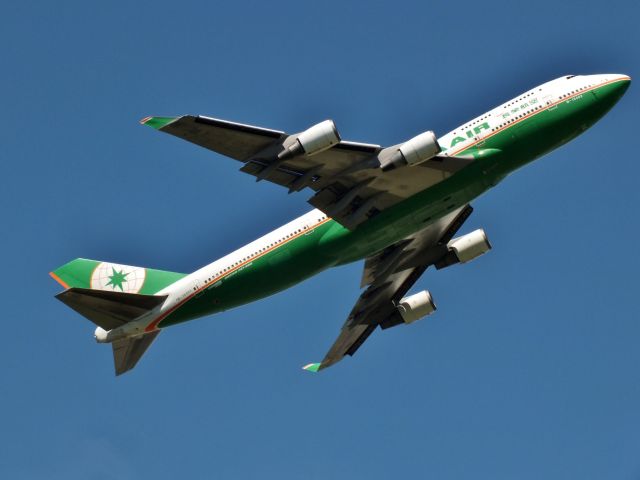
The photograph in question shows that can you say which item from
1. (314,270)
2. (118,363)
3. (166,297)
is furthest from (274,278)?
(118,363)

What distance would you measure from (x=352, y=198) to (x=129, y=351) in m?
14.9

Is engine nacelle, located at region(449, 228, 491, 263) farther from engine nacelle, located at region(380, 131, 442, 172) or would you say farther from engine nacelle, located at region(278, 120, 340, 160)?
engine nacelle, located at region(278, 120, 340, 160)

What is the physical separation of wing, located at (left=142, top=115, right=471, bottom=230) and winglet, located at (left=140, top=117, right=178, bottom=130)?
35.7 inches

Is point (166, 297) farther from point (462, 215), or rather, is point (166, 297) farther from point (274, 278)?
point (462, 215)

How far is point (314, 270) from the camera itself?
5725 cm

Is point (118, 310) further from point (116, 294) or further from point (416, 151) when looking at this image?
point (416, 151)

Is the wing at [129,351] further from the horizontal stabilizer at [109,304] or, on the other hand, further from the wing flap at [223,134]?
the wing flap at [223,134]

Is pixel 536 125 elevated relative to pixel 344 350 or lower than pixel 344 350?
elevated

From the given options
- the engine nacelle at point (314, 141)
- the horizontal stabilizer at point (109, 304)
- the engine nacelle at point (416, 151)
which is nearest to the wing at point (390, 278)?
the engine nacelle at point (416, 151)

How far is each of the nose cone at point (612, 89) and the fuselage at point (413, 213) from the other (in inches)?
2.0

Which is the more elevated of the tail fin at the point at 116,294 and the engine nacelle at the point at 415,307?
the tail fin at the point at 116,294

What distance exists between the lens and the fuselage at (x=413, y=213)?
54.9m

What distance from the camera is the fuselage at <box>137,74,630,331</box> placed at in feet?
180

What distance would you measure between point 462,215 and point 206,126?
18.1 meters
